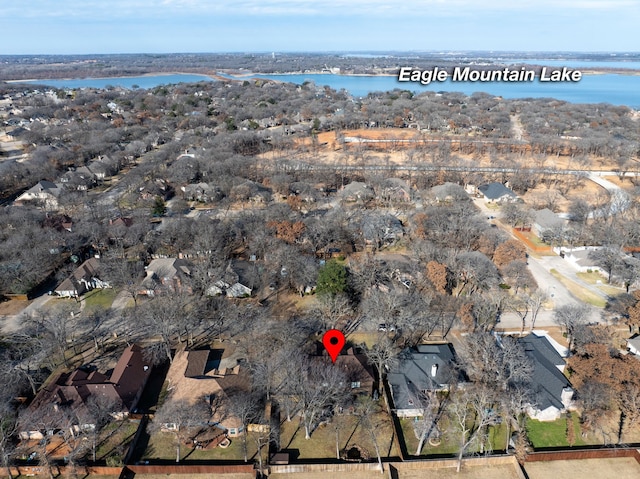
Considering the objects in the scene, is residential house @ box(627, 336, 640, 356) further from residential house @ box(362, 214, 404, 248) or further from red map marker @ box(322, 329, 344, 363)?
residential house @ box(362, 214, 404, 248)

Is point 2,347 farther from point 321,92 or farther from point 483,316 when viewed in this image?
point 321,92

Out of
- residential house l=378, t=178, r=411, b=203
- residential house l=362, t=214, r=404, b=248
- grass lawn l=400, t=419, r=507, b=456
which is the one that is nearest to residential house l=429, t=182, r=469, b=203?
residential house l=378, t=178, r=411, b=203

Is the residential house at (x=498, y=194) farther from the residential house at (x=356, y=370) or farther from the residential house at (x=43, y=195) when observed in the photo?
the residential house at (x=43, y=195)

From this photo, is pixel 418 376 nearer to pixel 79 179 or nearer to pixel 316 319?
Result: pixel 316 319

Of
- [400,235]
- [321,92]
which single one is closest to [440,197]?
[400,235]

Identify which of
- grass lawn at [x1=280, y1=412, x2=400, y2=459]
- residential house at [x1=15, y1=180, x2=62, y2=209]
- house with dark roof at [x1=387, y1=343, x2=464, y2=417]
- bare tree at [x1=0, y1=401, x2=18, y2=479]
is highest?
residential house at [x1=15, y1=180, x2=62, y2=209]

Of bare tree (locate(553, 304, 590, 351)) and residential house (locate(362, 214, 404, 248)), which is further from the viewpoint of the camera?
residential house (locate(362, 214, 404, 248))

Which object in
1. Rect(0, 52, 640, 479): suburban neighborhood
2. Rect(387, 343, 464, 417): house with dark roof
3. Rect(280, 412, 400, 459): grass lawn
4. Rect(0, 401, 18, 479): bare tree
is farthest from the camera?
Rect(387, 343, 464, 417): house with dark roof
